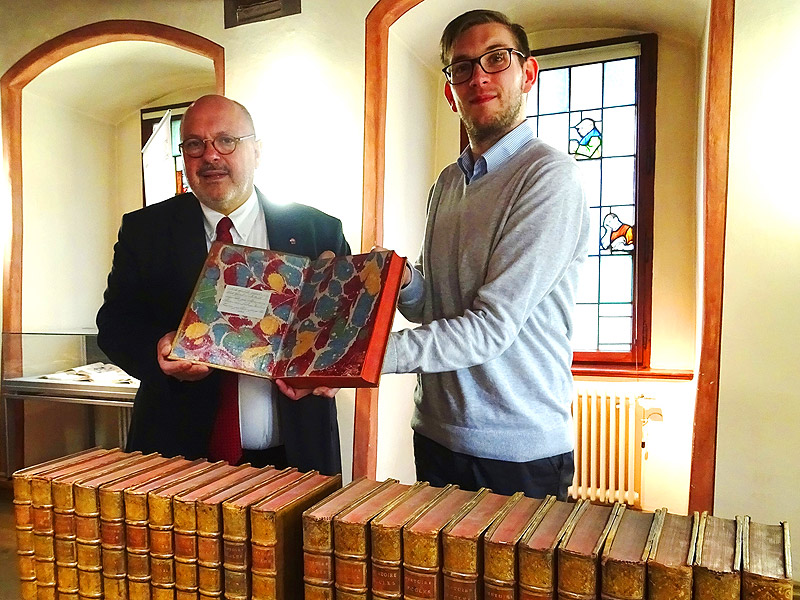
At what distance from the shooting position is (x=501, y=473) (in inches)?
48.4

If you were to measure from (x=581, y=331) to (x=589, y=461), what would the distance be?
0.79 meters

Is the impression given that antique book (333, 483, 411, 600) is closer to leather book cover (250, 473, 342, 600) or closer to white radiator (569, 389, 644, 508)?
A: leather book cover (250, 473, 342, 600)

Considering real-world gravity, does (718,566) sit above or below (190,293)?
below

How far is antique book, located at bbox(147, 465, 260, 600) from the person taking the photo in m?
0.93

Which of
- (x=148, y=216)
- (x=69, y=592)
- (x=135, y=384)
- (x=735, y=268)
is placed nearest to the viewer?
(x=69, y=592)

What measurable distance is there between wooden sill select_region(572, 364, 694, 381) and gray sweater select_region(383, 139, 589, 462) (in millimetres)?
2566

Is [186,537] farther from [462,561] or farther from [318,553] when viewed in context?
[462,561]

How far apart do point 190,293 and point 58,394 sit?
246 centimetres

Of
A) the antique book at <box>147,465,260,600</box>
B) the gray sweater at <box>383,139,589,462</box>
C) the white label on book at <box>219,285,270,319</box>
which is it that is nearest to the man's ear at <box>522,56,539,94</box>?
the gray sweater at <box>383,139,589,462</box>

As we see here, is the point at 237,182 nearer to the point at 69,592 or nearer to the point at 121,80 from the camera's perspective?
the point at 69,592

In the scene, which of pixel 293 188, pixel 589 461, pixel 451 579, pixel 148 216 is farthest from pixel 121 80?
pixel 451 579

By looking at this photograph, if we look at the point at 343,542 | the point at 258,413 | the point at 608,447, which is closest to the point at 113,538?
the point at 343,542

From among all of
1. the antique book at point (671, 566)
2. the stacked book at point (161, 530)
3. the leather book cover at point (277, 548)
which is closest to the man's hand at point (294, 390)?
the stacked book at point (161, 530)

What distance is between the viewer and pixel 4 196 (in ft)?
13.6
